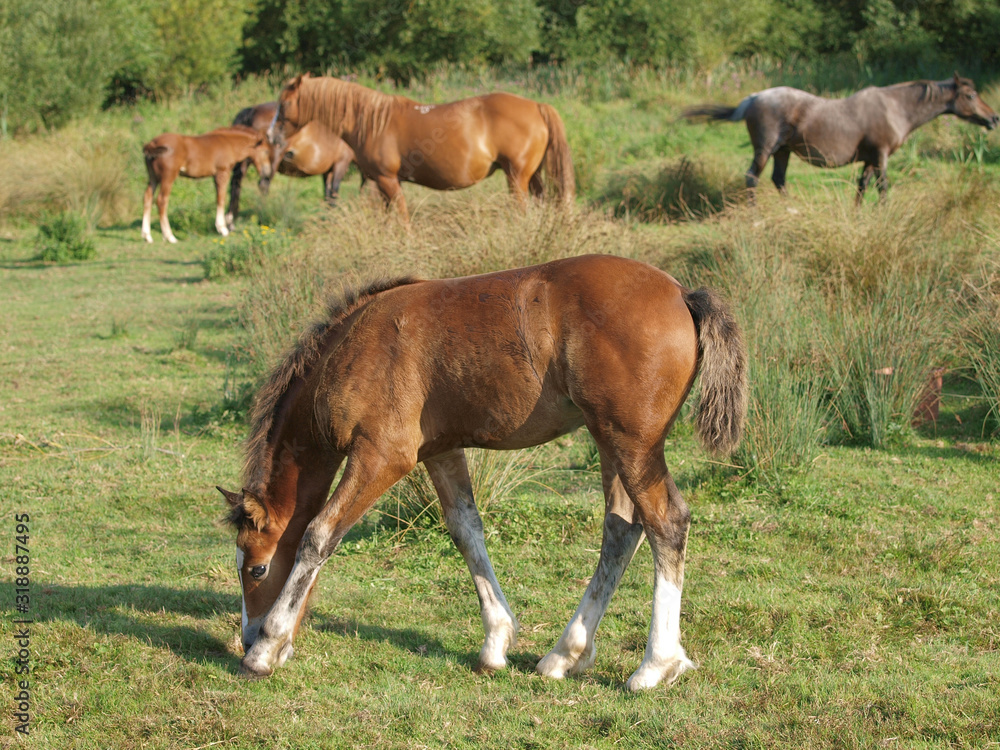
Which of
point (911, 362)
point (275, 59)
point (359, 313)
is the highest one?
point (359, 313)

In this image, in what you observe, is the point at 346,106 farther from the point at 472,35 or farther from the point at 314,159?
the point at 472,35

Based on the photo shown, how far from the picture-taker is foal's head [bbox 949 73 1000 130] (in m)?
13.5

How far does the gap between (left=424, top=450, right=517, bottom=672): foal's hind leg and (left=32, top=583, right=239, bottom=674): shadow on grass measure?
1063 millimetres

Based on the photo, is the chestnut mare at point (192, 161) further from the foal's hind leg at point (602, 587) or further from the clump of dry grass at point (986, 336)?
the foal's hind leg at point (602, 587)

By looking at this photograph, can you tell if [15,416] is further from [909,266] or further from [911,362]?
[909,266]

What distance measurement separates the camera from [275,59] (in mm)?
34156

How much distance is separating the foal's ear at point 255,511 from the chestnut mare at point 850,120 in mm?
10513

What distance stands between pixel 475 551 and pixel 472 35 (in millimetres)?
29166

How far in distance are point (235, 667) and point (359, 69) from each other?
30009mm

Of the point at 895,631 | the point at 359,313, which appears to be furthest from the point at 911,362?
the point at 359,313

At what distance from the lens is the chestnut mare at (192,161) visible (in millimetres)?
16938

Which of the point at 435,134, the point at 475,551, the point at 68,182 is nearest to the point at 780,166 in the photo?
the point at 435,134

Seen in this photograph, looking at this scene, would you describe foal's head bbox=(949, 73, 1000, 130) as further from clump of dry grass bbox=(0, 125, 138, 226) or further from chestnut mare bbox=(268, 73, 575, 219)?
clump of dry grass bbox=(0, 125, 138, 226)

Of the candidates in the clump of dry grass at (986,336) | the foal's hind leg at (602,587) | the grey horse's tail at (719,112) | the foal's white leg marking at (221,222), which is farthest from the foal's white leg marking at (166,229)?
the foal's hind leg at (602,587)
